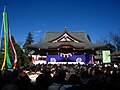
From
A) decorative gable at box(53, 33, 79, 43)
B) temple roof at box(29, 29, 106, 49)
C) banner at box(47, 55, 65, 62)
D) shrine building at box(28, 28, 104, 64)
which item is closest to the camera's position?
shrine building at box(28, 28, 104, 64)

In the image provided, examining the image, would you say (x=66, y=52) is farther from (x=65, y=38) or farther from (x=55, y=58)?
(x=65, y=38)

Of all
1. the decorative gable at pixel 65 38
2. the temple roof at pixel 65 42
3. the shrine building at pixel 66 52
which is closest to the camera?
the shrine building at pixel 66 52

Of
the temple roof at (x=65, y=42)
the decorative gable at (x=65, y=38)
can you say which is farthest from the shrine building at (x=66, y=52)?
the decorative gable at (x=65, y=38)

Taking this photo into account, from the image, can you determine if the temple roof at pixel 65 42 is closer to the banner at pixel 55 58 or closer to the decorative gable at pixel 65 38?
the decorative gable at pixel 65 38

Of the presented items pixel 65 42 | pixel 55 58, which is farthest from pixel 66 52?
pixel 55 58

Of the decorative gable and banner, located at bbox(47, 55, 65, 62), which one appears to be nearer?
banner, located at bbox(47, 55, 65, 62)

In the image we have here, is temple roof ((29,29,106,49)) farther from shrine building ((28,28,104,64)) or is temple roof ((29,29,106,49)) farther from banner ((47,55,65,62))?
banner ((47,55,65,62))

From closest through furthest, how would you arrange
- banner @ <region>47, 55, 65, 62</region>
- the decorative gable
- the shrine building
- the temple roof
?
the shrine building → the temple roof → banner @ <region>47, 55, 65, 62</region> → the decorative gable

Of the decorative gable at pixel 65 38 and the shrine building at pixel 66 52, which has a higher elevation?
the decorative gable at pixel 65 38

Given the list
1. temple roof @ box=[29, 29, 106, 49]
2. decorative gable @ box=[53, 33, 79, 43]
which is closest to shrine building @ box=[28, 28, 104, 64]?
temple roof @ box=[29, 29, 106, 49]

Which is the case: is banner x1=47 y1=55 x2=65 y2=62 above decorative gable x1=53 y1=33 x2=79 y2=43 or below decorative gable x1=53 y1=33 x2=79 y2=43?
below

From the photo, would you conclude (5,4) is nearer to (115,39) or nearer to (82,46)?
(82,46)

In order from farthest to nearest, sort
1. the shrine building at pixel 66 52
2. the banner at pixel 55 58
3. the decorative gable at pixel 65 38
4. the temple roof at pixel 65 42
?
the decorative gable at pixel 65 38 → the banner at pixel 55 58 → the temple roof at pixel 65 42 → the shrine building at pixel 66 52

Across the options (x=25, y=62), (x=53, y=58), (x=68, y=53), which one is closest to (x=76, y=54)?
(x=68, y=53)
